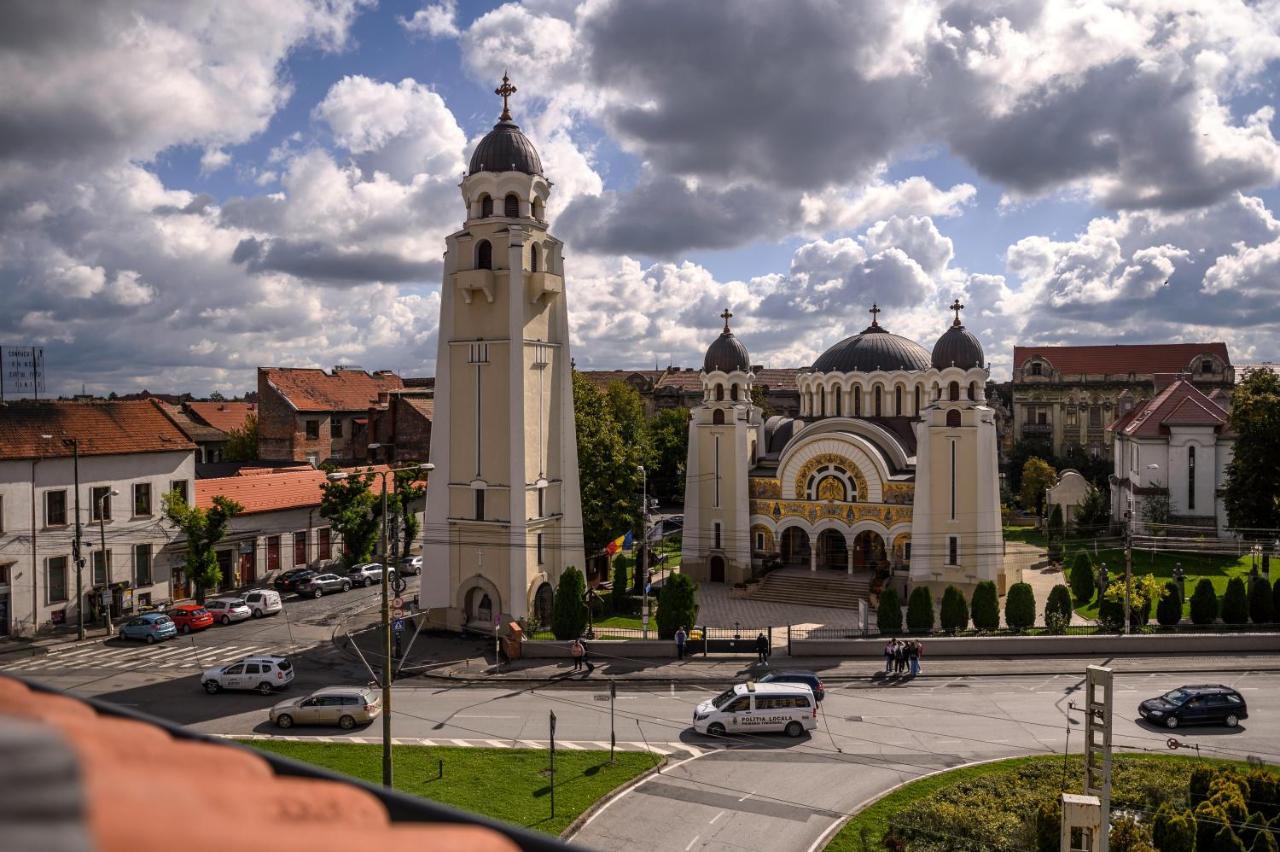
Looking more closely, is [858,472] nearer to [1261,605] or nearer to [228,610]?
[1261,605]

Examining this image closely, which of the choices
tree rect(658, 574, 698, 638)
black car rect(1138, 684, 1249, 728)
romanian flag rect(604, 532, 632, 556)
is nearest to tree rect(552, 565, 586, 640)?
tree rect(658, 574, 698, 638)

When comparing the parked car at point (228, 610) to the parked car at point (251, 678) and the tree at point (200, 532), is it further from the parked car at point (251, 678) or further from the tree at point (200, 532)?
the parked car at point (251, 678)

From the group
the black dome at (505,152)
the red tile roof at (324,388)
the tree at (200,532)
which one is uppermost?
the black dome at (505,152)

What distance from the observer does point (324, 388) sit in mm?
63281

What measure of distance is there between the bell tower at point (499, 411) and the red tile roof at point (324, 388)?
27226mm

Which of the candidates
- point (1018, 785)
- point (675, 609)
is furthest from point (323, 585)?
point (1018, 785)

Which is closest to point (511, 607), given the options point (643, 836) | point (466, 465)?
point (466, 465)

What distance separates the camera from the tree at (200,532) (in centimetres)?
3875

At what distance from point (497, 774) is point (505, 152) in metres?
24.5

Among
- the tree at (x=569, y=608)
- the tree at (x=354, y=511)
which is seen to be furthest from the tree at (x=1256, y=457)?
the tree at (x=354, y=511)

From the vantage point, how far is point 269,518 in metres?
45.6

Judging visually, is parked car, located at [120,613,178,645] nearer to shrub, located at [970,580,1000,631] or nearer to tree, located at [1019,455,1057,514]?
shrub, located at [970,580,1000,631]

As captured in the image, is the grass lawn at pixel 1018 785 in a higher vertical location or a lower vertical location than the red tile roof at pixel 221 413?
lower

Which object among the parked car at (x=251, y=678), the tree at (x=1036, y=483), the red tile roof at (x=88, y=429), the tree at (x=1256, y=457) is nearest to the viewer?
the parked car at (x=251, y=678)
